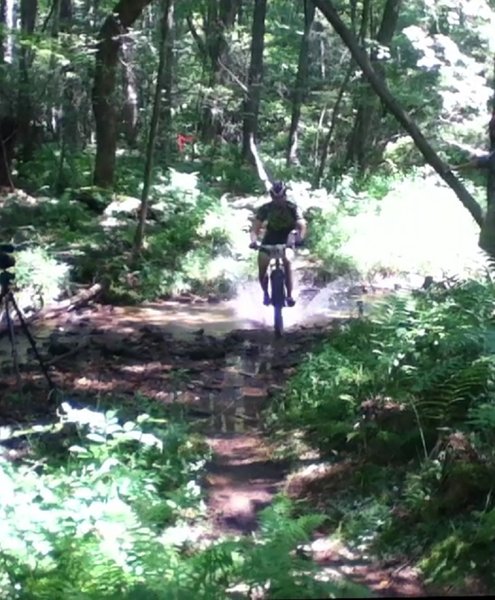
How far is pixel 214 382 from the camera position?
9750 mm

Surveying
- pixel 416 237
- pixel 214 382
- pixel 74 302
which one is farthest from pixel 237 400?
pixel 416 237

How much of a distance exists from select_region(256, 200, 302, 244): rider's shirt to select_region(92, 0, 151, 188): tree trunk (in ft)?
22.1

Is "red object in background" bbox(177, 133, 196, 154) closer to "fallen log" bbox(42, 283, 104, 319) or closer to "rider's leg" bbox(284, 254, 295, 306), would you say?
"fallen log" bbox(42, 283, 104, 319)

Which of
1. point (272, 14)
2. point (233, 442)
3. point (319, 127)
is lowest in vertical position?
point (233, 442)

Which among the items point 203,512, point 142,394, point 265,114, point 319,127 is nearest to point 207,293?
point 142,394

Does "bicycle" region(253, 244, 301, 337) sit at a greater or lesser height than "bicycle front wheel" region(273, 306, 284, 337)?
greater

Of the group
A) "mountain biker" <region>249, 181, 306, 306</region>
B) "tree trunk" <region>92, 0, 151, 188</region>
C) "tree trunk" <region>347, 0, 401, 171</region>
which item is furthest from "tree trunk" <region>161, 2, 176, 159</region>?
"mountain biker" <region>249, 181, 306, 306</region>

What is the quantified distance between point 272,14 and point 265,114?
3737mm

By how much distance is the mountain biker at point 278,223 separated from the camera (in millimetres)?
11555

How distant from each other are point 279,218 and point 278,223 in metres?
0.08

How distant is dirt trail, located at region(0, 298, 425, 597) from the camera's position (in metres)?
6.09

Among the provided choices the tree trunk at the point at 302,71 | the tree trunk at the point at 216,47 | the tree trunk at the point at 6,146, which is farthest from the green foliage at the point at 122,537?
the tree trunk at the point at 302,71

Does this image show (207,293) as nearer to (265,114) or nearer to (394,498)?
(394,498)

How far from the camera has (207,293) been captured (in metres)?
14.9
